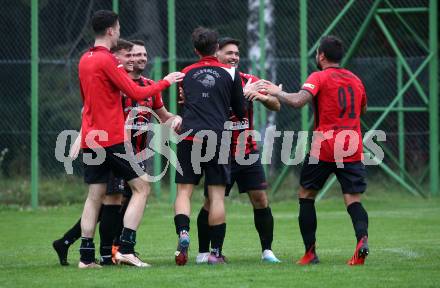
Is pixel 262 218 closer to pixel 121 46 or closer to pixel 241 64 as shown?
pixel 121 46

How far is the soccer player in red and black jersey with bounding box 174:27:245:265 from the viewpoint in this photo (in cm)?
849

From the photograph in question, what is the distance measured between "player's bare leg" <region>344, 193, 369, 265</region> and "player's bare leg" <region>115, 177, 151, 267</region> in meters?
1.69

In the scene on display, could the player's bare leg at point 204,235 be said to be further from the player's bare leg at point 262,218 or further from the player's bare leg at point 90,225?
the player's bare leg at point 90,225

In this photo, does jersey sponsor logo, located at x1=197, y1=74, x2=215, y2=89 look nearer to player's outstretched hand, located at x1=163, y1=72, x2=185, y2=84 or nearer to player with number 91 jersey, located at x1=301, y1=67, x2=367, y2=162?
player's outstretched hand, located at x1=163, y1=72, x2=185, y2=84

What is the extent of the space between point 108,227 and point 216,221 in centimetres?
92

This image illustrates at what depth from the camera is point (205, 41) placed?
8516 millimetres

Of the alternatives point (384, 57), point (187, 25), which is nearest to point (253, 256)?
point (187, 25)

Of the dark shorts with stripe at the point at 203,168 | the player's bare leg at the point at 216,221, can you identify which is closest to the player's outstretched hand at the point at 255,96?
the dark shorts with stripe at the point at 203,168

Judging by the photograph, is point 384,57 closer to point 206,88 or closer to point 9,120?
point 9,120

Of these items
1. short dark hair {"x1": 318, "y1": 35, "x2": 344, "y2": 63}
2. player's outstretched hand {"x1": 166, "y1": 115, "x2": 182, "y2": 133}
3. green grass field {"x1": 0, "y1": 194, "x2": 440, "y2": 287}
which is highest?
short dark hair {"x1": 318, "y1": 35, "x2": 344, "y2": 63}

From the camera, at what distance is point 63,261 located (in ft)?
28.2

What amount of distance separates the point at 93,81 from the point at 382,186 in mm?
11062

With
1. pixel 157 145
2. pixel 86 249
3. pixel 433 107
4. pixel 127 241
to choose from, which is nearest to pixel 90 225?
pixel 86 249

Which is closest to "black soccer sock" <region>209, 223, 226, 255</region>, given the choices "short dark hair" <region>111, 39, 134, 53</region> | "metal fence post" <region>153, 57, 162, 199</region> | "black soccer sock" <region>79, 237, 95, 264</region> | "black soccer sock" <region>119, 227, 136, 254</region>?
"black soccer sock" <region>119, 227, 136, 254</region>
